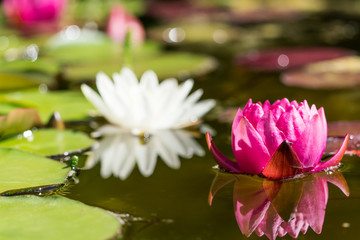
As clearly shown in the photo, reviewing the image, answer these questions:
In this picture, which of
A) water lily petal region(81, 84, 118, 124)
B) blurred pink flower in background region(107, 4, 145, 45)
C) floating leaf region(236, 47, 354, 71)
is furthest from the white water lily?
blurred pink flower in background region(107, 4, 145, 45)

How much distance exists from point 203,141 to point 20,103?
2.09 ft

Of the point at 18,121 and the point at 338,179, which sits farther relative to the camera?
the point at 18,121

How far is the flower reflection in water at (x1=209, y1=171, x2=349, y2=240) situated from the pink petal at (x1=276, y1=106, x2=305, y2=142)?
0.12m

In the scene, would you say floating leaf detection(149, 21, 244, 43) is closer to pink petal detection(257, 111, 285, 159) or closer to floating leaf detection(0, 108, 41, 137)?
floating leaf detection(0, 108, 41, 137)

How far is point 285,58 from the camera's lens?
2.81 meters

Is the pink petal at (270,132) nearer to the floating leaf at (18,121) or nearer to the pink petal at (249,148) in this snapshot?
the pink petal at (249,148)

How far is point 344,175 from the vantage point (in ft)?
4.50

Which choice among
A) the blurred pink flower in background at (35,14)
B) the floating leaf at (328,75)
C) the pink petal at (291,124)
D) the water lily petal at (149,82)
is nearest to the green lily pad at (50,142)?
the water lily petal at (149,82)

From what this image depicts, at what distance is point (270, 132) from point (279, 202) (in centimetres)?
15

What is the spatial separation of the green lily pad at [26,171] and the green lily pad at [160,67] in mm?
1106

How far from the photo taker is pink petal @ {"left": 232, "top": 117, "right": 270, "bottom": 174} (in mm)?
1262

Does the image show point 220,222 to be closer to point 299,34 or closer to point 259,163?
point 259,163

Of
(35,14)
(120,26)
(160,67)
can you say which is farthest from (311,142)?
(35,14)

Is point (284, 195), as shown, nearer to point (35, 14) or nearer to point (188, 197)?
point (188, 197)
